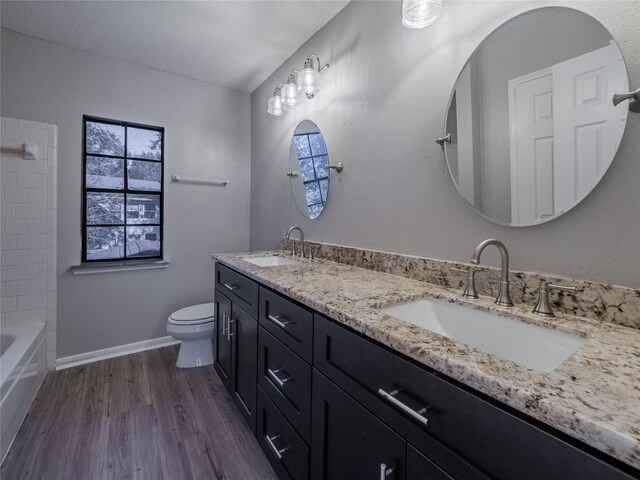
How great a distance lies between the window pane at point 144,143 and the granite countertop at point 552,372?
2.27m

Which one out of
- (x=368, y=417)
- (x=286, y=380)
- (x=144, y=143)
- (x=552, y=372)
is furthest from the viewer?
(x=144, y=143)

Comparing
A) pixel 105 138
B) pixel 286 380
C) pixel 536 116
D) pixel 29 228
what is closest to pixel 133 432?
pixel 286 380

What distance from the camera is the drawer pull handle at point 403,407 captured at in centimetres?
61

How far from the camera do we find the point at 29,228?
2094mm

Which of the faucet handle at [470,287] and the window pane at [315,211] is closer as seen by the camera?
the faucet handle at [470,287]

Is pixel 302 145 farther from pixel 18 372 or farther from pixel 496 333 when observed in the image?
pixel 18 372

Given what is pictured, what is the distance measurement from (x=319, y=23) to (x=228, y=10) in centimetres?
58

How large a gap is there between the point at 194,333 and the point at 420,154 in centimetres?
199

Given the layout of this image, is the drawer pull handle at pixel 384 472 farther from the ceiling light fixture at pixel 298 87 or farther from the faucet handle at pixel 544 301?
the ceiling light fixture at pixel 298 87

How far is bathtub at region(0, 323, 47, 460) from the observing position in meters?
1.40

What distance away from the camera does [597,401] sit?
429 mm

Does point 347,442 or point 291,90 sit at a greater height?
point 291,90

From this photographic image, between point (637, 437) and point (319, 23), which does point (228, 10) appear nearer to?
point (319, 23)

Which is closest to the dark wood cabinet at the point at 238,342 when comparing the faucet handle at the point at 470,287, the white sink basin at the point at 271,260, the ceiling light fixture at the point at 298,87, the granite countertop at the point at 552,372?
the white sink basin at the point at 271,260
